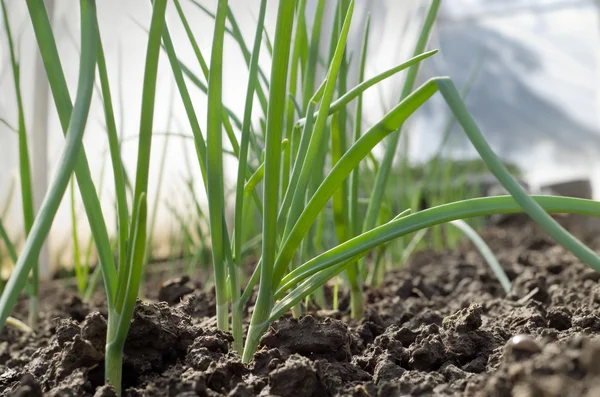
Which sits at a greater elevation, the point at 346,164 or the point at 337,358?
the point at 346,164

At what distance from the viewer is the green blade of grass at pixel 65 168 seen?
355mm

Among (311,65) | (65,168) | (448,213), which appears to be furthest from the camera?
(311,65)

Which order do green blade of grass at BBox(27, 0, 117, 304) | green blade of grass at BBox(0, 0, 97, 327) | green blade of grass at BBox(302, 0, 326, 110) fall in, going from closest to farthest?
green blade of grass at BBox(0, 0, 97, 327), green blade of grass at BBox(27, 0, 117, 304), green blade of grass at BBox(302, 0, 326, 110)

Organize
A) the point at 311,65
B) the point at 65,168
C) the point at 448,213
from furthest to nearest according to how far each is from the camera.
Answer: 1. the point at 311,65
2. the point at 448,213
3. the point at 65,168

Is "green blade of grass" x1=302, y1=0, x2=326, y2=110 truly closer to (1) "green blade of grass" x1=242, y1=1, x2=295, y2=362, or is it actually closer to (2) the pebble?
(1) "green blade of grass" x1=242, y1=1, x2=295, y2=362

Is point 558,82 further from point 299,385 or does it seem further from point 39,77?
point 299,385

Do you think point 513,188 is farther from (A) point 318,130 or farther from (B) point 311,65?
(B) point 311,65

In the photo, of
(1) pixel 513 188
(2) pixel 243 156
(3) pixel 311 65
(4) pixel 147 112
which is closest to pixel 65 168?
(4) pixel 147 112

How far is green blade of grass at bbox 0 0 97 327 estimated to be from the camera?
36 cm

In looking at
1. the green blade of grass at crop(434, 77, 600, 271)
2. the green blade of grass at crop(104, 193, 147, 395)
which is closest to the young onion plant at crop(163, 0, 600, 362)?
the green blade of grass at crop(434, 77, 600, 271)

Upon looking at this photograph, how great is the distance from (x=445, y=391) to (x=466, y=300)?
1.76 ft

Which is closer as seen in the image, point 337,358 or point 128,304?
point 128,304

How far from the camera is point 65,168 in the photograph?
38 cm

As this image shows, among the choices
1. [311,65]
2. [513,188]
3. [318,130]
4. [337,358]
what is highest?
[311,65]
